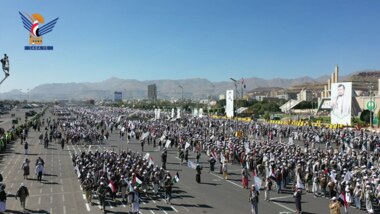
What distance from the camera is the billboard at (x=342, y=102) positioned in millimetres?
40878

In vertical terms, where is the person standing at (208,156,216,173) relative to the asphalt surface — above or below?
above

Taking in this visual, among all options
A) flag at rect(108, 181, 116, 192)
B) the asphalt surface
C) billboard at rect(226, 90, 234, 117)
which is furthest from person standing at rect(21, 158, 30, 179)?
billboard at rect(226, 90, 234, 117)

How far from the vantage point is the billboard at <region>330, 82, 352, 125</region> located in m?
40.9

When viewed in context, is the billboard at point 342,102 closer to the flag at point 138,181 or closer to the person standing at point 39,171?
the flag at point 138,181

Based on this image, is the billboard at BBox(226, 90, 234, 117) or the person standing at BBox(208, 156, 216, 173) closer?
the person standing at BBox(208, 156, 216, 173)

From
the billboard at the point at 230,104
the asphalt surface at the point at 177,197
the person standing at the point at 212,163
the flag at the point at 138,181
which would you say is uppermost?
the billboard at the point at 230,104

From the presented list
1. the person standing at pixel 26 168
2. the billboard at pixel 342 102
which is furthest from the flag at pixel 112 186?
the billboard at pixel 342 102

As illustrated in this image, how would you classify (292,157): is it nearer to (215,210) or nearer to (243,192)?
(243,192)

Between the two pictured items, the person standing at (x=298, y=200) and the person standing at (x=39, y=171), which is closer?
the person standing at (x=298, y=200)

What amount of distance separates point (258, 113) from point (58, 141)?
232 feet

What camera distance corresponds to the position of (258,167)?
86.4 feet

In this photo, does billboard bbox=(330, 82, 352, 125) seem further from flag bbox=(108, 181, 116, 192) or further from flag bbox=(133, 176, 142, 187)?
flag bbox=(108, 181, 116, 192)

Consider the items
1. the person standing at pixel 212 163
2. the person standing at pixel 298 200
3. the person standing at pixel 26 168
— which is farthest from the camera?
the person standing at pixel 212 163

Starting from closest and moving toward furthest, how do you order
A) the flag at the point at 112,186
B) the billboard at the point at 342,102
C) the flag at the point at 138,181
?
the flag at the point at 138,181 → the flag at the point at 112,186 → the billboard at the point at 342,102
